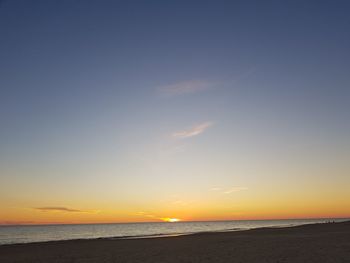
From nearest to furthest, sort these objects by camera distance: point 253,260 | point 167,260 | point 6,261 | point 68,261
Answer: point 253,260 < point 167,260 < point 68,261 < point 6,261

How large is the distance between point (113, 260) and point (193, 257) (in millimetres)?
4456

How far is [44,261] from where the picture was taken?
20.4 m

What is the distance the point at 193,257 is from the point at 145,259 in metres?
2.63

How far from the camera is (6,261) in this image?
22.0 meters

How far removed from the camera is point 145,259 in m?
19.3

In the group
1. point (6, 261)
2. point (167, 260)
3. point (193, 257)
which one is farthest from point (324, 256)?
point (6, 261)

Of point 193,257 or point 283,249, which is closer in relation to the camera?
point 193,257

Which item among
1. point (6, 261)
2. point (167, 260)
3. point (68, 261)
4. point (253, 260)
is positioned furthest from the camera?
point (6, 261)

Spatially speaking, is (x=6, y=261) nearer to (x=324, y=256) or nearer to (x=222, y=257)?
(x=222, y=257)

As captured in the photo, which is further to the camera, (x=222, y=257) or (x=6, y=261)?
(x=6, y=261)

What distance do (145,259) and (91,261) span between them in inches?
120

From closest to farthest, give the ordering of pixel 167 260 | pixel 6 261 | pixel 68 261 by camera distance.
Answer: pixel 167 260 < pixel 68 261 < pixel 6 261

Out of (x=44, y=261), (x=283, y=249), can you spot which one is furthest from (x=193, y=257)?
(x=44, y=261)

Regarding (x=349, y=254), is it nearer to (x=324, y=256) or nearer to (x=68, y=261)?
(x=324, y=256)
